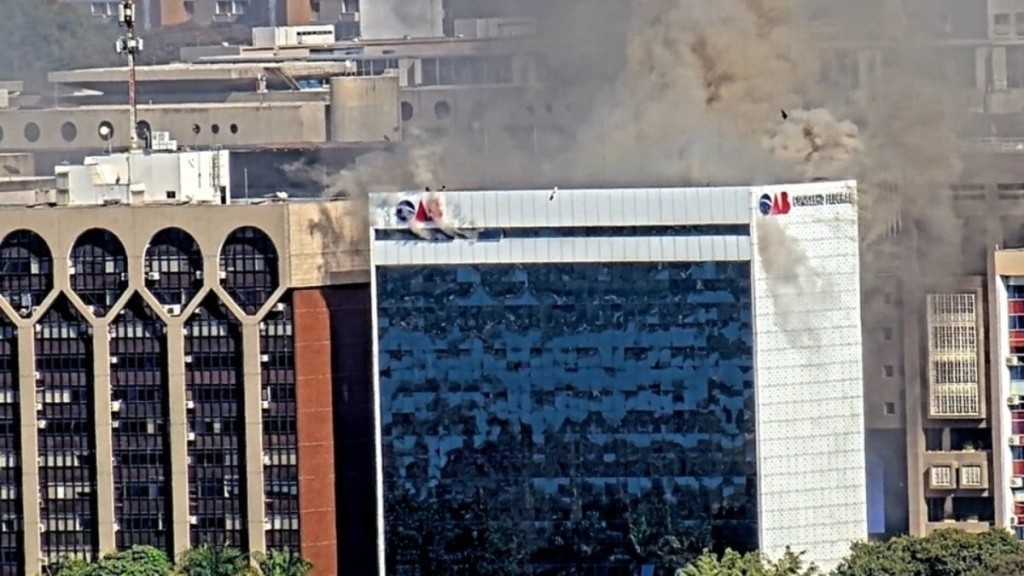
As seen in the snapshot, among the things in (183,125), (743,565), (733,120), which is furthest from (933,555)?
(183,125)

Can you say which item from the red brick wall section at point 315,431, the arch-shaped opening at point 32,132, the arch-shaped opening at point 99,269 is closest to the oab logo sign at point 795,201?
the red brick wall section at point 315,431

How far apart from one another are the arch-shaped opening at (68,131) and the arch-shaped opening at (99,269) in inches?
845

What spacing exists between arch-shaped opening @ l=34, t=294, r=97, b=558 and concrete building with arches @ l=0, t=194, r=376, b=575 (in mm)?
22

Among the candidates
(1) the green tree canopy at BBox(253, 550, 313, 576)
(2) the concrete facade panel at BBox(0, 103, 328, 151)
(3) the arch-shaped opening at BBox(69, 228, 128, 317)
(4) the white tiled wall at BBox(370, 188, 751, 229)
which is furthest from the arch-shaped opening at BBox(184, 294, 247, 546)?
(2) the concrete facade panel at BBox(0, 103, 328, 151)

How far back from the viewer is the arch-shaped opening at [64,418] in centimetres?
6819

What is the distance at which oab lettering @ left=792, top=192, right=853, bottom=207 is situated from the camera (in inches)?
2574

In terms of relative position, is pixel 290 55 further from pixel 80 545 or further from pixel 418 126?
pixel 80 545

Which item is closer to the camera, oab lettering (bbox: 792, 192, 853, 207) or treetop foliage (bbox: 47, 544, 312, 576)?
oab lettering (bbox: 792, 192, 853, 207)

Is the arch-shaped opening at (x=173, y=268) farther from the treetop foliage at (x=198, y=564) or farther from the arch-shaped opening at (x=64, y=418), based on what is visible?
the treetop foliage at (x=198, y=564)

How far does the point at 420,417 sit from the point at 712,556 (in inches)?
201

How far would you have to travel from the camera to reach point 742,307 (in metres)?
65.1

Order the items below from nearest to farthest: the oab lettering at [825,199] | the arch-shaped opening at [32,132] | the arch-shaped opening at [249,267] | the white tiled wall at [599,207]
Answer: the white tiled wall at [599,207] → the oab lettering at [825,199] → the arch-shaped opening at [249,267] → the arch-shaped opening at [32,132]

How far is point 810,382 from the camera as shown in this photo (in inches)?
2576

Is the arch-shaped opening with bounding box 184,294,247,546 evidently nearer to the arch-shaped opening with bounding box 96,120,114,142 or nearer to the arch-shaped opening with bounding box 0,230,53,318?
the arch-shaped opening with bounding box 0,230,53,318
